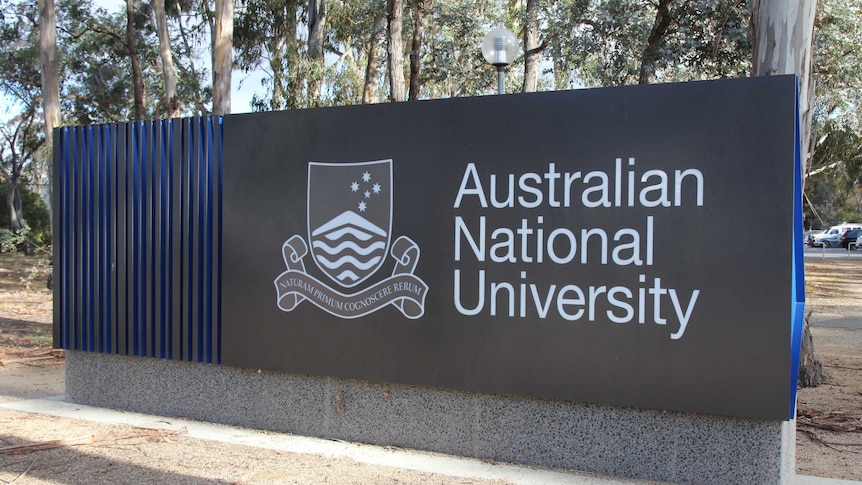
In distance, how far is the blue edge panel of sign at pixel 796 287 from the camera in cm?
441

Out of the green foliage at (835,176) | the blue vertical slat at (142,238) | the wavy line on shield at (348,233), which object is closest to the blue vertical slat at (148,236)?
the blue vertical slat at (142,238)

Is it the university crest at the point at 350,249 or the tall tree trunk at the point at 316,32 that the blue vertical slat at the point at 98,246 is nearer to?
the university crest at the point at 350,249

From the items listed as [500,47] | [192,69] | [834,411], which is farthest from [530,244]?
[192,69]

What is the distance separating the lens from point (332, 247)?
5.72 metres

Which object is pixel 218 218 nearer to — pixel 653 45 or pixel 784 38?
pixel 784 38

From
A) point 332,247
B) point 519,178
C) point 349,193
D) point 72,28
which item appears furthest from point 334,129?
point 72,28

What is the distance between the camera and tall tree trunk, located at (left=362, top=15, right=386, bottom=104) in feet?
79.8

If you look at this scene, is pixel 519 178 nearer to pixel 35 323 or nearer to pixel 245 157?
pixel 245 157

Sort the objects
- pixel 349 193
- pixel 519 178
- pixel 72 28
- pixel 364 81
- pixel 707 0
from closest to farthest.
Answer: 1. pixel 519 178
2. pixel 349 193
3. pixel 707 0
4. pixel 364 81
5. pixel 72 28

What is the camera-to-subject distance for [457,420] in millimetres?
5375

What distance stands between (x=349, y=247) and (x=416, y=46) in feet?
56.9

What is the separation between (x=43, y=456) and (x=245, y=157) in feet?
8.57

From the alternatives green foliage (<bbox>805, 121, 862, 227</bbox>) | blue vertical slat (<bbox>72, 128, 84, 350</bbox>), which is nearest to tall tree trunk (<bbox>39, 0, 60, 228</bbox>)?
blue vertical slat (<bbox>72, 128, 84, 350</bbox>)

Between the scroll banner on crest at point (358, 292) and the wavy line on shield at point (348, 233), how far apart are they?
229mm
